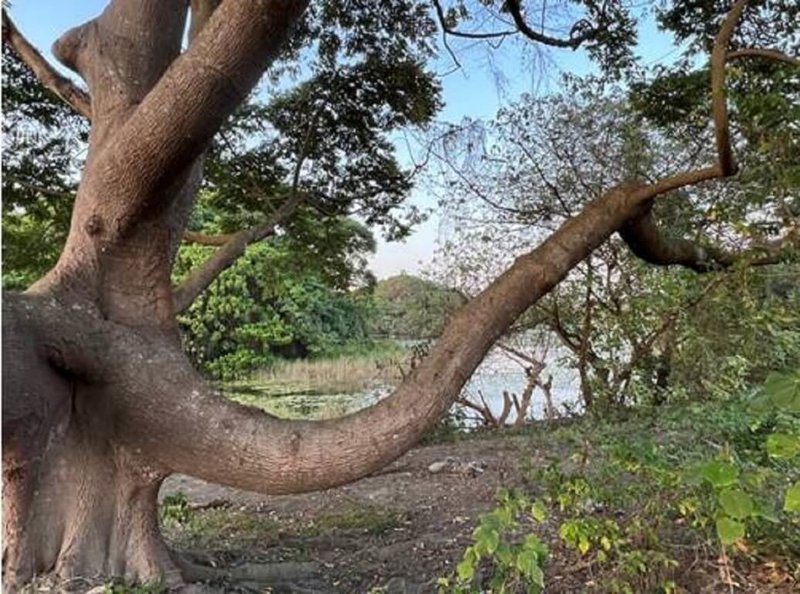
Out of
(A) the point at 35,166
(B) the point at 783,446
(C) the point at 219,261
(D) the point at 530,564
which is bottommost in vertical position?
(D) the point at 530,564

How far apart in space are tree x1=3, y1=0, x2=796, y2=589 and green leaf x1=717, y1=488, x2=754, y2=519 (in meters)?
0.89

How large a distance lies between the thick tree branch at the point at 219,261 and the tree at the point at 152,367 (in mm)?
362

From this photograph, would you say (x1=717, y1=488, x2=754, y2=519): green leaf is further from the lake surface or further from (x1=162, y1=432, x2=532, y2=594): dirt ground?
the lake surface

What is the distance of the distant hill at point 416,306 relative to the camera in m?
5.98

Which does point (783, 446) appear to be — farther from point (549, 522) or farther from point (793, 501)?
point (549, 522)

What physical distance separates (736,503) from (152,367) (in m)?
1.62

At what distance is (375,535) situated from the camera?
294cm

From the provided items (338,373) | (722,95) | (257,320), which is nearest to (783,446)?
(722,95)

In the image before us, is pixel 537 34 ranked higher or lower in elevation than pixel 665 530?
higher

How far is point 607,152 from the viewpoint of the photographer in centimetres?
527

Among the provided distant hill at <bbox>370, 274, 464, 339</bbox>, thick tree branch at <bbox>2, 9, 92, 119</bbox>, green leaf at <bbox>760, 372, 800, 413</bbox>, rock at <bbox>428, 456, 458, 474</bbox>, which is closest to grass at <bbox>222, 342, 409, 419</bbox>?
distant hill at <bbox>370, 274, 464, 339</bbox>

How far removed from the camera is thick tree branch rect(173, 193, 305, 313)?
2.84 meters

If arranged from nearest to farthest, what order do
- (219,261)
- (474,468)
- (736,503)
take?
1. (736,503)
2. (219,261)
3. (474,468)

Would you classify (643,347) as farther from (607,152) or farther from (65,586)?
(65,586)
